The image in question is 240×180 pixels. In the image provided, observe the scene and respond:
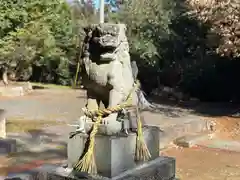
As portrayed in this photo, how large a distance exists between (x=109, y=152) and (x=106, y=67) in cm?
92

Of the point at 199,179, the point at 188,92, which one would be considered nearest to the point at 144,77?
the point at 188,92

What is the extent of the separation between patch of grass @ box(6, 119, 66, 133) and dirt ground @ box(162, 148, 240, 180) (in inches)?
159

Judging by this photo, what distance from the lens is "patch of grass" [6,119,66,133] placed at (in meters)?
11.1

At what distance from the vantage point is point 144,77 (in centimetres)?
2009

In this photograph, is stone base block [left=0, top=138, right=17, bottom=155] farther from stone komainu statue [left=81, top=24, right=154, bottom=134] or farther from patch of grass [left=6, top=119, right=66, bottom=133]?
stone komainu statue [left=81, top=24, right=154, bottom=134]

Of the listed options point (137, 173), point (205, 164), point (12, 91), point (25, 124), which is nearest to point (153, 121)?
point (25, 124)

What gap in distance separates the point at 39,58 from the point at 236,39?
15653 mm

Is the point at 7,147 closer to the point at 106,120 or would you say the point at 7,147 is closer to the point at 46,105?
the point at 106,120

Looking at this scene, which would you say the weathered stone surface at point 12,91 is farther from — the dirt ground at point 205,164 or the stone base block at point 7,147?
the dirt ground at point 205,164

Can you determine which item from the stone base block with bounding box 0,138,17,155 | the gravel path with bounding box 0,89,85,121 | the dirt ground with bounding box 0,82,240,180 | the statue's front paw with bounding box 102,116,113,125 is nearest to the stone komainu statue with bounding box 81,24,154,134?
the statue's front paw with bounding box 102,116,113,125

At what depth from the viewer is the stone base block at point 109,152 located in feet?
13.8

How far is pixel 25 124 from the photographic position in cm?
1185

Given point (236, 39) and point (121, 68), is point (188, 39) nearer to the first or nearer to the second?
point (236, 39)

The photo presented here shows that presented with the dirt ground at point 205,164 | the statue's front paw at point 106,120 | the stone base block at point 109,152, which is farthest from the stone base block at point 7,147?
the statue's front paw at point 106,120
